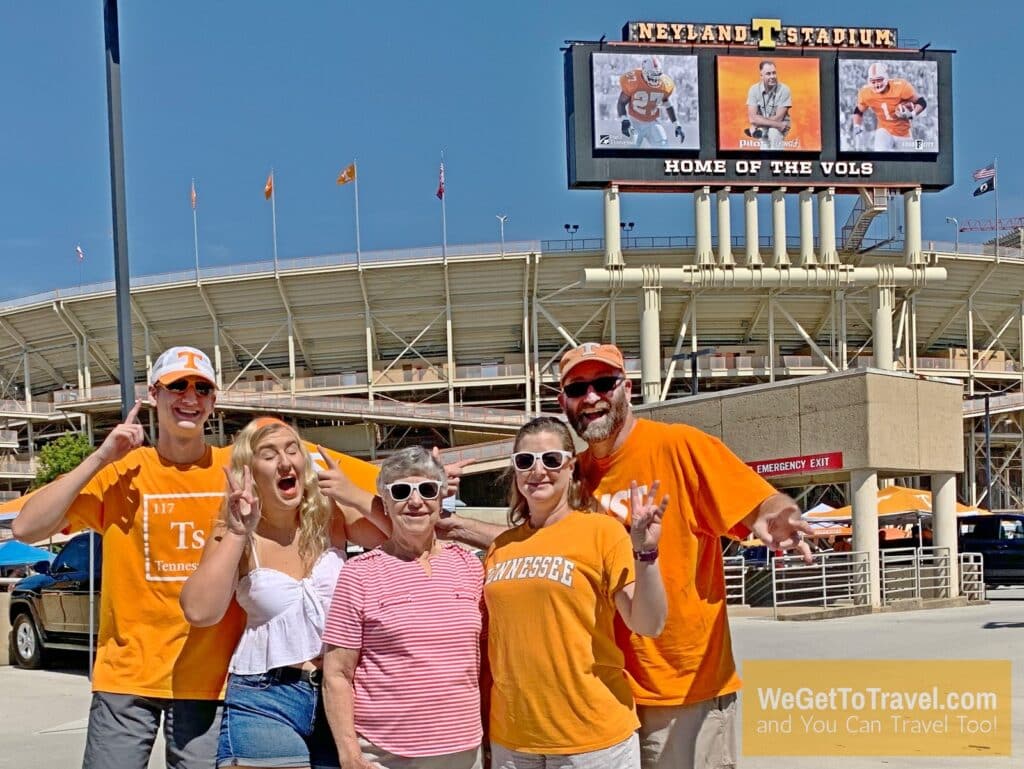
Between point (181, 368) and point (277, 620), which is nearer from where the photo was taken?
point (277, 620)

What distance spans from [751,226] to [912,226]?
7739 millimetres

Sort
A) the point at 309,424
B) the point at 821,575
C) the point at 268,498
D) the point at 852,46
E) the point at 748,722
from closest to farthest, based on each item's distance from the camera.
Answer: the point at 268,498, the point at 748,722, the point at 821,575, the point at 852,46, the point at 309,424

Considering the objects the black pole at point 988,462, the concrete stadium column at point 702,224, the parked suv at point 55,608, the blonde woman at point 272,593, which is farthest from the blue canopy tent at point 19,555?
the black pole at point 988,462

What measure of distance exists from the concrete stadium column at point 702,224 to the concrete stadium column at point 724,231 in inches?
19.4

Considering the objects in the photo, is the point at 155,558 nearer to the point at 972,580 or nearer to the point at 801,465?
the point at 801,465

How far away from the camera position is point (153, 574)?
438cm

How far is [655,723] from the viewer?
426 cm

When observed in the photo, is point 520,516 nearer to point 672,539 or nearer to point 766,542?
point 672,539

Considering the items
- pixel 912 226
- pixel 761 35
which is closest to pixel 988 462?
pixel 912 226

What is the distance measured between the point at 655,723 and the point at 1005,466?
207ft

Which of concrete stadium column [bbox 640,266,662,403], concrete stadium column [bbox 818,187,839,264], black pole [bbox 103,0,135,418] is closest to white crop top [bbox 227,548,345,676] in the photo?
black pole [bbox 103,0,135,418]

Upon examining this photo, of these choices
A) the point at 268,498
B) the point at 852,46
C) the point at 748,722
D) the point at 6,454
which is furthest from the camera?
the point at 6,454

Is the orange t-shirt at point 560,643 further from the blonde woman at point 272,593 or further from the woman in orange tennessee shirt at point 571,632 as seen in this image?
the blonde woman at point 272,593

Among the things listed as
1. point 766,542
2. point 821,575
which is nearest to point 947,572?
point 821,575
